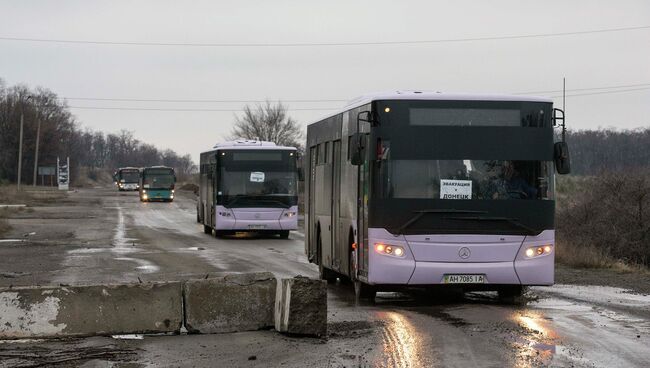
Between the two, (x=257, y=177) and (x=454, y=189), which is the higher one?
(x=257, y=177)

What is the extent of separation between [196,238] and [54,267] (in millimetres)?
12935

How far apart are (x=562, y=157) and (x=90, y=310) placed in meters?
6.67

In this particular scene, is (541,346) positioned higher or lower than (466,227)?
lower

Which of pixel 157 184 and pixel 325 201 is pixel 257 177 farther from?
pixel 157 184

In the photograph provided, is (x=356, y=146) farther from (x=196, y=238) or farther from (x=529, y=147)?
(x=196, y=238)

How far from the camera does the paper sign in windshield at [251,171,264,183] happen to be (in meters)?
33.3

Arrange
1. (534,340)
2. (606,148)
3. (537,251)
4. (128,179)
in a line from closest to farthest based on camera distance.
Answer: (534,340), (537,251), (606,148), (128,179)

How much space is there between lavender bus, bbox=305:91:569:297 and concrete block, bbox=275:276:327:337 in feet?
9.01

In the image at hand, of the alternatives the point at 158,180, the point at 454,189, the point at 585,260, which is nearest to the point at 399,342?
the point at 454,189

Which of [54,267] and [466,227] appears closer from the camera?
[466,227]

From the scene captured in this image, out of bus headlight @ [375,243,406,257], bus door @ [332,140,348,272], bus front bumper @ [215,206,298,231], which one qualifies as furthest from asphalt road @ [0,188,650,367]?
bus front bumper @ [215,206,298,231]

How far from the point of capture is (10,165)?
412 ft

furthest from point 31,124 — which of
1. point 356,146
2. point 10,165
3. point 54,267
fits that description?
point 356,146

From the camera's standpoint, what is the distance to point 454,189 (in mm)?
13367
